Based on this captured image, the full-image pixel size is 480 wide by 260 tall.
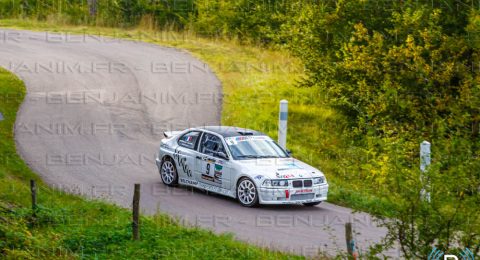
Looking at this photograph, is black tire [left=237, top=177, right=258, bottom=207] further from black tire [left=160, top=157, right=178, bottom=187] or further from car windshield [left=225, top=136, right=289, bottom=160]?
black tire [left=160, top=157, right=178, bottom=187]

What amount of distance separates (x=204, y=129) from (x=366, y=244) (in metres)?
5.98

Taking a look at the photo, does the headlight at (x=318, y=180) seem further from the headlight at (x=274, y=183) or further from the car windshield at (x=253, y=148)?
the car windshield at (x=253, y=148)

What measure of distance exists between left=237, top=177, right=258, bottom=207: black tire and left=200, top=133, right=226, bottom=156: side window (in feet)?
3.77

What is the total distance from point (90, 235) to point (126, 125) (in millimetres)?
11845

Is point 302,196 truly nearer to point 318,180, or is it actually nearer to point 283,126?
point 318,180

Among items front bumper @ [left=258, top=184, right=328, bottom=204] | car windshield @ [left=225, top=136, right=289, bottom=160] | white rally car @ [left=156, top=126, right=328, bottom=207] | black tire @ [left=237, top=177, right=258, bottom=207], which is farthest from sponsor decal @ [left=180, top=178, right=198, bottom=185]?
front bumper @ [left=258, top=184, right=328, bottom=204]

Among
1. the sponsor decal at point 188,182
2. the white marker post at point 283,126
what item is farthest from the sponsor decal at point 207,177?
the white marker post at point 283,126

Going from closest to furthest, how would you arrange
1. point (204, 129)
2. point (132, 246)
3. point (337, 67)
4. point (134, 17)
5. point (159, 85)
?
point (132, 246) < point (204, 129) < point (337, 67) < point (159, 85) < point (134, 17)

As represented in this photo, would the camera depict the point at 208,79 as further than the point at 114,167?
Yes

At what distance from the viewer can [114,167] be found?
20.7 meters

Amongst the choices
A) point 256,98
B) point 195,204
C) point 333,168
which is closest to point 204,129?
point 195,204

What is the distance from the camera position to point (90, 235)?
13617 mm

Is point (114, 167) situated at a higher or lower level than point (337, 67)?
lower

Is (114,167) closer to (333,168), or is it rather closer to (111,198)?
(111,198)
